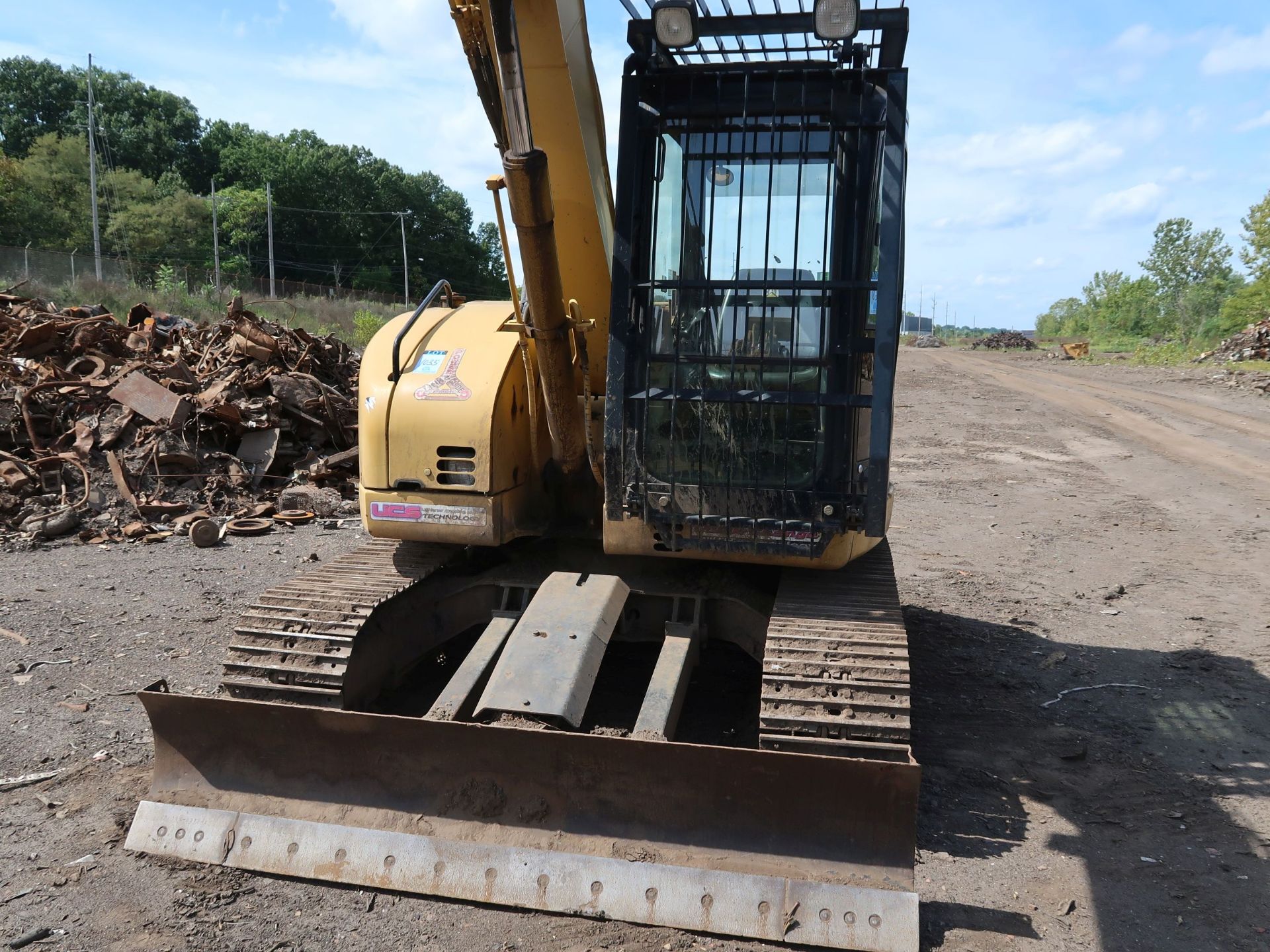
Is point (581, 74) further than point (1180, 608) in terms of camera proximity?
No

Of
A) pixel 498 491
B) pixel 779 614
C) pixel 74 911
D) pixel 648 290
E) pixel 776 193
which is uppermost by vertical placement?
pixel 776 193

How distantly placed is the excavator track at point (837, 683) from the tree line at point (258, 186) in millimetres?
47999

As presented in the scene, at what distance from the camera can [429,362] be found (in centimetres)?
442

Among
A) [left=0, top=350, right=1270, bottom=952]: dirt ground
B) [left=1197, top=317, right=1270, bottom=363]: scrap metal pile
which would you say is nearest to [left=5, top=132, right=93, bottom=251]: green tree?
[left=0, top=350, right=1270, bottom=952]: dirt ground

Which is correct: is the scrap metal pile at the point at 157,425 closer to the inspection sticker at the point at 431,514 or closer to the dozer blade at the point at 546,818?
the inspection sticker at the point at 431,514

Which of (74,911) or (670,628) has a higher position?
(670,628)

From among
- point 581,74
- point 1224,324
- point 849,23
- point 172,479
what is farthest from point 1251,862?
point 1224,324

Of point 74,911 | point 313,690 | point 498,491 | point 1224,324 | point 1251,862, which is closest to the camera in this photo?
point 74,911

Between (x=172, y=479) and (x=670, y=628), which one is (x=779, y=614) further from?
(x=172, y=479)

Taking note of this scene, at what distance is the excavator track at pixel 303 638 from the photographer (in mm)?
3842

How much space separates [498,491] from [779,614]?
1.27m

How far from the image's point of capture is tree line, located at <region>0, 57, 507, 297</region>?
52.7 meters

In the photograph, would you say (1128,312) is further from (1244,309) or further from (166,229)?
(166,229)

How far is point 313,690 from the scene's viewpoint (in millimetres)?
3822
